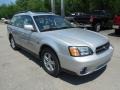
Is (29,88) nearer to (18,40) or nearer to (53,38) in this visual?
(53,38)

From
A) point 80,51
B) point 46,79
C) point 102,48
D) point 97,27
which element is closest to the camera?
point 80,51

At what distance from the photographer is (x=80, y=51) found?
457cm

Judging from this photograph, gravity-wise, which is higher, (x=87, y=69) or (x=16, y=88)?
(x=87, y=69)

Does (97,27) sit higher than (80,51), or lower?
lower

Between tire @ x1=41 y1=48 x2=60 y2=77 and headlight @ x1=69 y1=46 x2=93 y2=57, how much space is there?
567 millimetres

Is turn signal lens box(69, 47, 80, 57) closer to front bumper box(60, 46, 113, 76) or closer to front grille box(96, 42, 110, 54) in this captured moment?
front bumper box(60, 46, 113, 76)

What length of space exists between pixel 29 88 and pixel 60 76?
96cm

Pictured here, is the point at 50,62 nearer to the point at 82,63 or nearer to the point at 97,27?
the point at 82,63

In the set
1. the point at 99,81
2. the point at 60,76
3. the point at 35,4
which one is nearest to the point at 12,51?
the point at 60,76

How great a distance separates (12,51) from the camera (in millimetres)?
8219

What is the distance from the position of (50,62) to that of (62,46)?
0.82 meters

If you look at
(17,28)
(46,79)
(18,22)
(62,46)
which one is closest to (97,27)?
(18,22)

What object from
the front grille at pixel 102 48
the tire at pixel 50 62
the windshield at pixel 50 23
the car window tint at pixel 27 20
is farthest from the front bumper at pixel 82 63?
the car window tint at pixel 27 20

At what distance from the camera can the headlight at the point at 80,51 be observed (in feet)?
14.9
